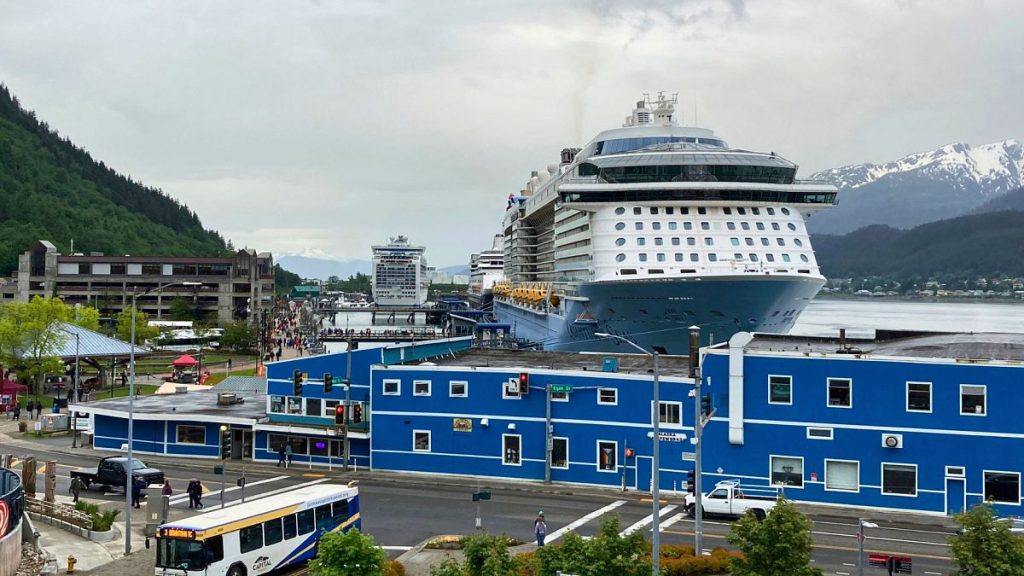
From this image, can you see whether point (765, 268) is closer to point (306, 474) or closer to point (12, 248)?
point (306, 474)

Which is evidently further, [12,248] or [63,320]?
[12,248]

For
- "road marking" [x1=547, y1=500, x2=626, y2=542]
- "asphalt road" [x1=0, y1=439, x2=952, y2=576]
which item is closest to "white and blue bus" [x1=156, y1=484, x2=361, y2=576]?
"asphalt road" [x1=0, y1=439, x2=952, y2=576]

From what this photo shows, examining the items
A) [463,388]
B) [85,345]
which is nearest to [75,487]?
[463,388]

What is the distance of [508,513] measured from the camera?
28.5 metres

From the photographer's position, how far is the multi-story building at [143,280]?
12444 centimetres

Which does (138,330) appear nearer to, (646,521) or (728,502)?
(646,521)

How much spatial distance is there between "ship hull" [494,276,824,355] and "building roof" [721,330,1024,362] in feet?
24.3

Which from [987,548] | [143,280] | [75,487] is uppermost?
[143,280]

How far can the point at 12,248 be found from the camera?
17025cm

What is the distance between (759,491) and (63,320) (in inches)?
2184

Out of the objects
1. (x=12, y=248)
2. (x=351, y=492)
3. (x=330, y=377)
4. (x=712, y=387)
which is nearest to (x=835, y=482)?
(x=712, y=387)

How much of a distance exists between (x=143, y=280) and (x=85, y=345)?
224ft

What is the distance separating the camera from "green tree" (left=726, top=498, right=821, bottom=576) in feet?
54.3

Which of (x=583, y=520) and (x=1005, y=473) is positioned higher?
(x=1005, y=473)
